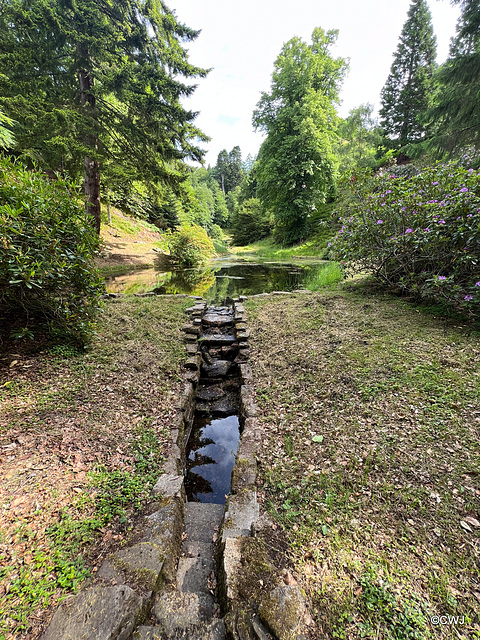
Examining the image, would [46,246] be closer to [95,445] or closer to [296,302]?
[95,445]

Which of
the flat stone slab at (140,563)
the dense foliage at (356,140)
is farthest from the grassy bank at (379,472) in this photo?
the dense foliage at (356,140)

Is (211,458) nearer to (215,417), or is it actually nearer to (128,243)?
(215,417)

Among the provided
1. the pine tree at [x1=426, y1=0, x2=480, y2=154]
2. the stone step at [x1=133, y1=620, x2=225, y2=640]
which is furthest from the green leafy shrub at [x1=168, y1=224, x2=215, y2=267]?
the stone step at [x1=133, y1=620, x2=225, y2=640]

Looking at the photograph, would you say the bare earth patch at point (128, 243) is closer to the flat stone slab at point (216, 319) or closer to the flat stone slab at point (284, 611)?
the flat stone slab at point (216, 319)

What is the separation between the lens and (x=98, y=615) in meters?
1.13

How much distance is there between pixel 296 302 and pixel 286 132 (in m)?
16.3

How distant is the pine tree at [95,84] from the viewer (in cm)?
552

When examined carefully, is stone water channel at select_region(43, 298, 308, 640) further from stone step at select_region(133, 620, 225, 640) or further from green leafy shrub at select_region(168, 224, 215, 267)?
green leafy shrub at select_region(168, 224, 215, 267)

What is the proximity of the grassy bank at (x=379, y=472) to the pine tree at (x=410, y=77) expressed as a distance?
2276 centimetres

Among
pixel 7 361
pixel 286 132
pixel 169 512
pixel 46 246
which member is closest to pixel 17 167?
pixel 46 246

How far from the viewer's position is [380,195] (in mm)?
5203

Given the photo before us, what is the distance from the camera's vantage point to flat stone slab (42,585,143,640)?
1.07 meters

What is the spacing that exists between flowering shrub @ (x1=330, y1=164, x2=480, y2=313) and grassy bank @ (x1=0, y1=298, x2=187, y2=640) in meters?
4.24

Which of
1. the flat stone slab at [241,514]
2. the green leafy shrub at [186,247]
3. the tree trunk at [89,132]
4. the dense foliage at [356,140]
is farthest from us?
the dense foliage at [356,140]
